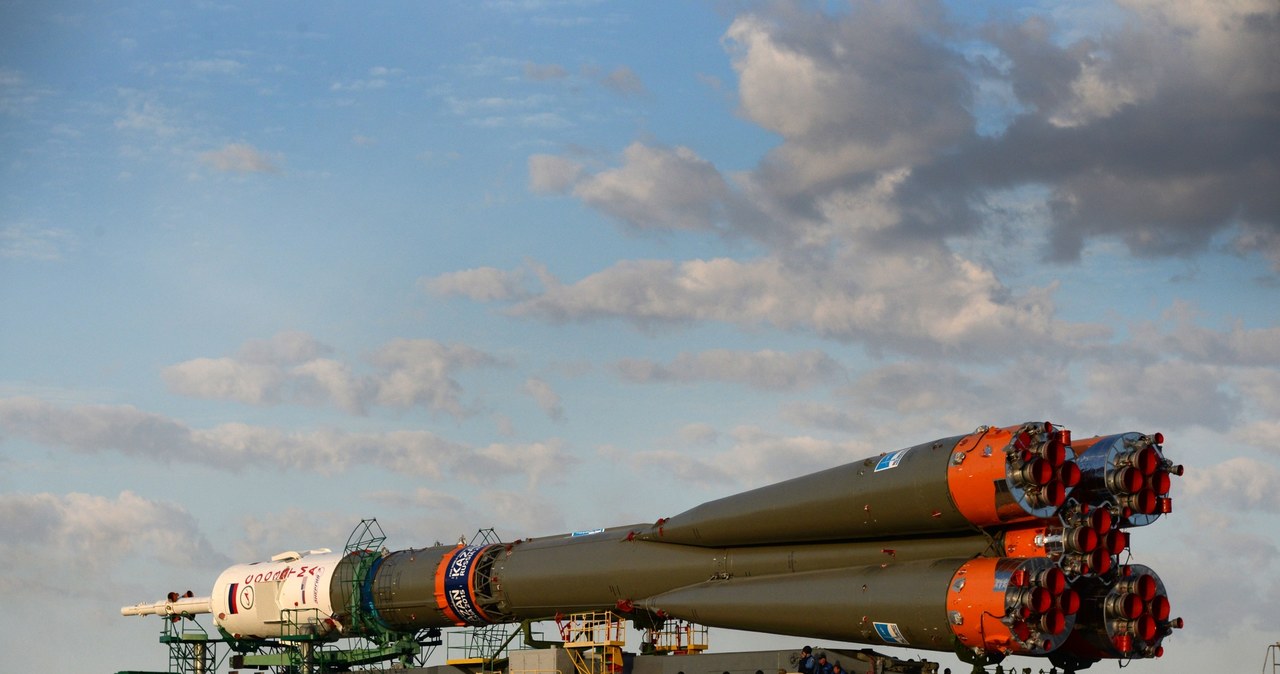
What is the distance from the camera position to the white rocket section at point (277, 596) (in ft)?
138

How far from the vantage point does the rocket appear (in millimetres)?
27219

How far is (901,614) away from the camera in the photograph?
28.3 metres

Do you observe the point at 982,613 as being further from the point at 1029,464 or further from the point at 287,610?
the point at 287,610

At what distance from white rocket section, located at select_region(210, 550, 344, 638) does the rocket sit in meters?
8.86

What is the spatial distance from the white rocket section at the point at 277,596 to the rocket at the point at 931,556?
8.86 m

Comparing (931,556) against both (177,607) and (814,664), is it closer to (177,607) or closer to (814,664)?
(814,664)

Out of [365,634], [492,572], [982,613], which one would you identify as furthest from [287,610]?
[982,613]

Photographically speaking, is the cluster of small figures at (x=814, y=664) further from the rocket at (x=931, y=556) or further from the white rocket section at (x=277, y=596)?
the white rocket section at (x=277, y=596)

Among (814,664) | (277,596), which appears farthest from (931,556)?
(277,596)

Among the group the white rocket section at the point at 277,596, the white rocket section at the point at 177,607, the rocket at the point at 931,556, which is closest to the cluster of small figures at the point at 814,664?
the rocket at the point at 931,556

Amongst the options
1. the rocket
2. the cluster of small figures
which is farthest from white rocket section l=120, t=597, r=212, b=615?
the cluster of small figures

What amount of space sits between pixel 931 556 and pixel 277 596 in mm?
21887

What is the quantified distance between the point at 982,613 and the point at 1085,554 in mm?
2447

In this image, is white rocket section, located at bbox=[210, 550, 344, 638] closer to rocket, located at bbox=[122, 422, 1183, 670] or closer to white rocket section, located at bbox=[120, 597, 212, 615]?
white rocket section, located at bbox=[120, 597, 212, 615]
